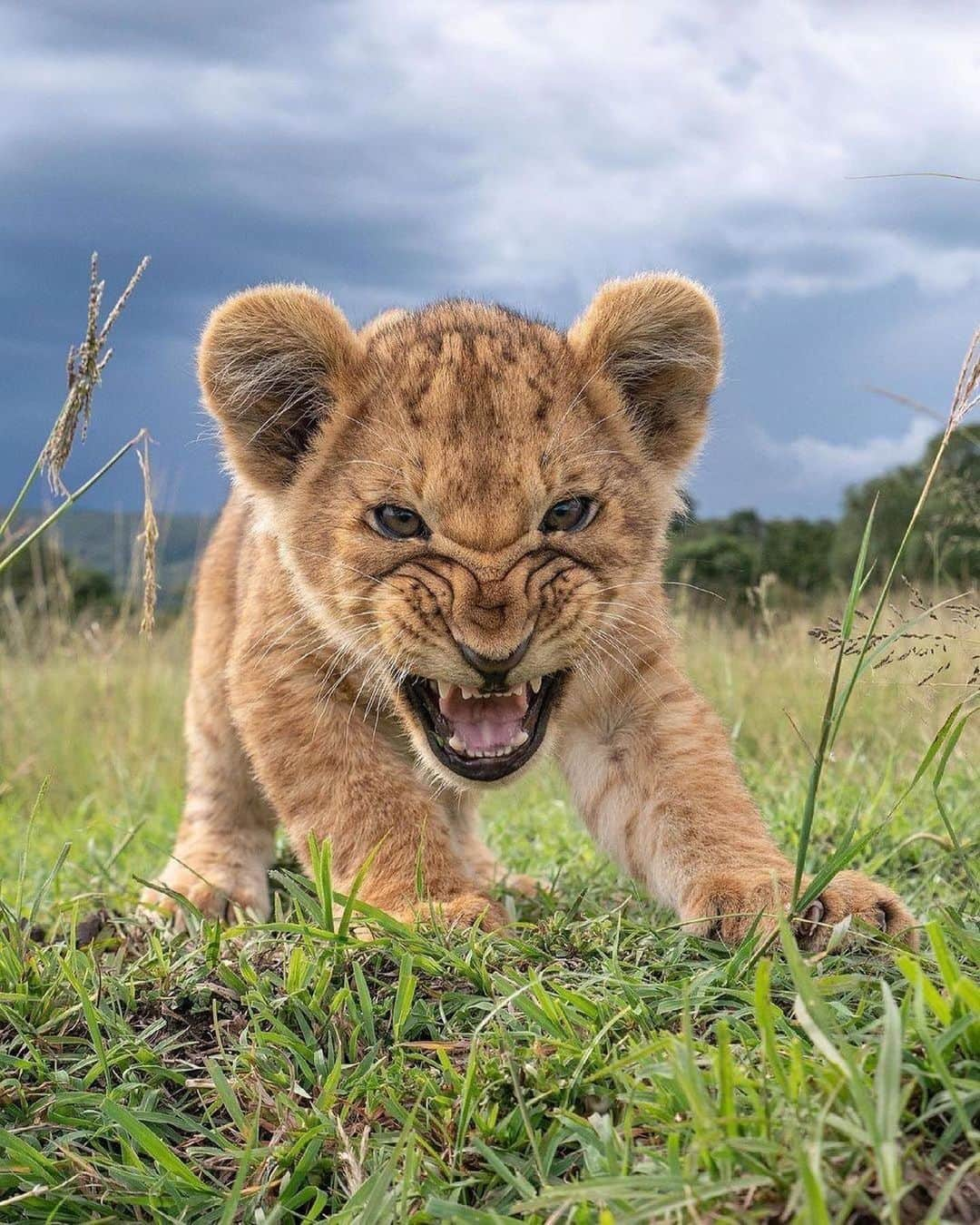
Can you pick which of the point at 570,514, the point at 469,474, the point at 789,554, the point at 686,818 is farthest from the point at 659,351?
the point at 789,554

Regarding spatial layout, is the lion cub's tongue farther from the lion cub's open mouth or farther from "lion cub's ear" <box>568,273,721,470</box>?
"lion cub's ear" <box>568,273,721,470</box>

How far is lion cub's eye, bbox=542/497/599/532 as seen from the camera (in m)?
3.47

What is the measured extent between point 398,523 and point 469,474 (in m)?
0.26

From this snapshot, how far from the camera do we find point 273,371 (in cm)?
388

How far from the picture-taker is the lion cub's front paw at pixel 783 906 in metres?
2.82

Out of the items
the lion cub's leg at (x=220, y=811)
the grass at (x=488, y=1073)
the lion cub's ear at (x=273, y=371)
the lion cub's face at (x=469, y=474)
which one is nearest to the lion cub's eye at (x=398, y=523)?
the lion cub's face at (x=469, y=474)

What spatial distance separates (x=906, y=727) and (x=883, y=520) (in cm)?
1802

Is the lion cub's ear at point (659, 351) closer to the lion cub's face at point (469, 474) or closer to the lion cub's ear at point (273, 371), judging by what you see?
the lion cub's face at point (469, 474)

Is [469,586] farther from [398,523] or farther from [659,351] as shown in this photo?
[659,351]

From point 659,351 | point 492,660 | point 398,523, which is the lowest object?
point 492,660

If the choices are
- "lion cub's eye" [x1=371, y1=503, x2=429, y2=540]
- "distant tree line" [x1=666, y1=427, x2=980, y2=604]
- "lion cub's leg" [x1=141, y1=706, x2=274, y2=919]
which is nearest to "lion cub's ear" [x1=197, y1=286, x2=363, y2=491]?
"lion cub's eye" [x1=371, y1=503, x2=429, y2=540]

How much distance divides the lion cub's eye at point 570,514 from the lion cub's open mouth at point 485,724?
1.28 feet

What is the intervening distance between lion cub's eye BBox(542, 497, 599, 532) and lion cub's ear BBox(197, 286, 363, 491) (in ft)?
2.61

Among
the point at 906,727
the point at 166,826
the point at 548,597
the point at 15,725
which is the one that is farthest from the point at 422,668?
the point at 15,725
